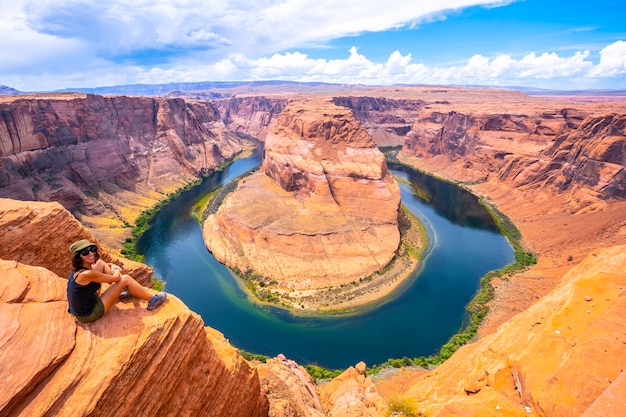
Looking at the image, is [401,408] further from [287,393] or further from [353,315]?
[353,315]

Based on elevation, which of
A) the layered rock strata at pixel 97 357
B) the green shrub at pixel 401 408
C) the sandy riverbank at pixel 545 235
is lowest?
the sandy riverbank at pixel 545 235

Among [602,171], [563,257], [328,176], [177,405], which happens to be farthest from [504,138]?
[177,405]

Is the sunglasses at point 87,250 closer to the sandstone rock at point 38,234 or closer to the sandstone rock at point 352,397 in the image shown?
the sandstone rock at point 38,234

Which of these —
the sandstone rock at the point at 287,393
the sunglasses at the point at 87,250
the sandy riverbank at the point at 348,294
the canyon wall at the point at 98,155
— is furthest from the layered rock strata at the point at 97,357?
the canyon wall at the point at 98,155

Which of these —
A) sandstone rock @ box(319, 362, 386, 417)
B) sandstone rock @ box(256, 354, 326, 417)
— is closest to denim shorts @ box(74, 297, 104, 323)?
sandstone rock @ box(256, 354, 326, 417)

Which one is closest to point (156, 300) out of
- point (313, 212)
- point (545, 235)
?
point (313, 212)

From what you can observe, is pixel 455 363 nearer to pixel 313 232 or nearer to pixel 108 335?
pixel 108 335
